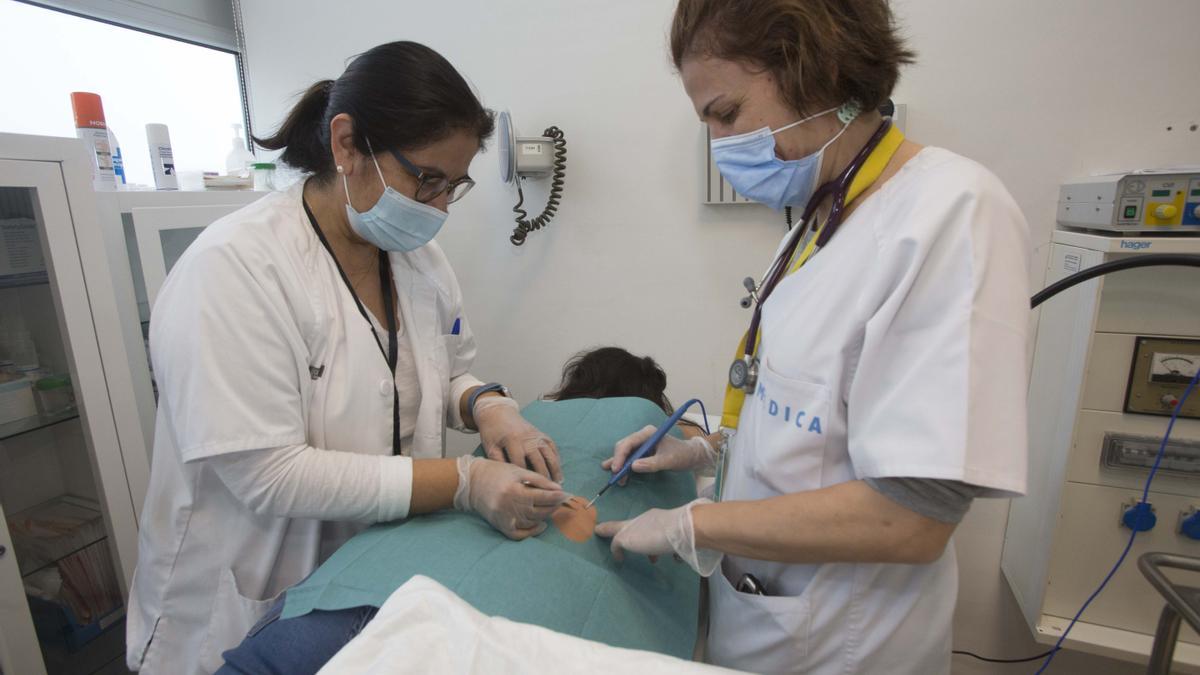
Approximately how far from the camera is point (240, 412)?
89 centimetres

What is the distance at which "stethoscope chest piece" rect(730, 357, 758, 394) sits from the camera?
867 mm

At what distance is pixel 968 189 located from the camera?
62 cm

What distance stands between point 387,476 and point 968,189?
939 millimetres

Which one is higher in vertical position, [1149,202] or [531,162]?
[531,162]

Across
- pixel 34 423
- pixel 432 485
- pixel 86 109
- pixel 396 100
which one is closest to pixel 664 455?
pixel 432 485

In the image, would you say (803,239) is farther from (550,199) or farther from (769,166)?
(550,199)

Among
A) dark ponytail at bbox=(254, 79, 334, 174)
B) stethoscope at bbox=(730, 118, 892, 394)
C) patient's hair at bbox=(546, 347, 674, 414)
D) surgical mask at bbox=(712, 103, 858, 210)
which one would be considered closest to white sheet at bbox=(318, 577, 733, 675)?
stethoscope at bbox=(730, 118, 892, 394)

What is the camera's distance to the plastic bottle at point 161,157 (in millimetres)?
1700

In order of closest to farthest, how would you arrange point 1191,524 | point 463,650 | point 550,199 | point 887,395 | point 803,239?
point 463,650 < point 887,395 < point 803,239 < point 1191,524 < point 550,199

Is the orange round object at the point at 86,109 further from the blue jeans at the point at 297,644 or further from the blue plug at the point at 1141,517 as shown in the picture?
the blue plug at the point at 1141,517

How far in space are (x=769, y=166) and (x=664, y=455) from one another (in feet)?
2.14

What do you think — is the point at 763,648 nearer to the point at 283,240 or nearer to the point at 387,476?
the point at 387,476

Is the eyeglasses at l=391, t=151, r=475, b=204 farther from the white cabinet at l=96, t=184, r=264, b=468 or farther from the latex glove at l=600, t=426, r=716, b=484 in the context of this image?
the white cabinet at l=96, t=184, r=264, b=468

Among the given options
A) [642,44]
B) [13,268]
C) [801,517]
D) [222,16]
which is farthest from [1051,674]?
[222,16]
